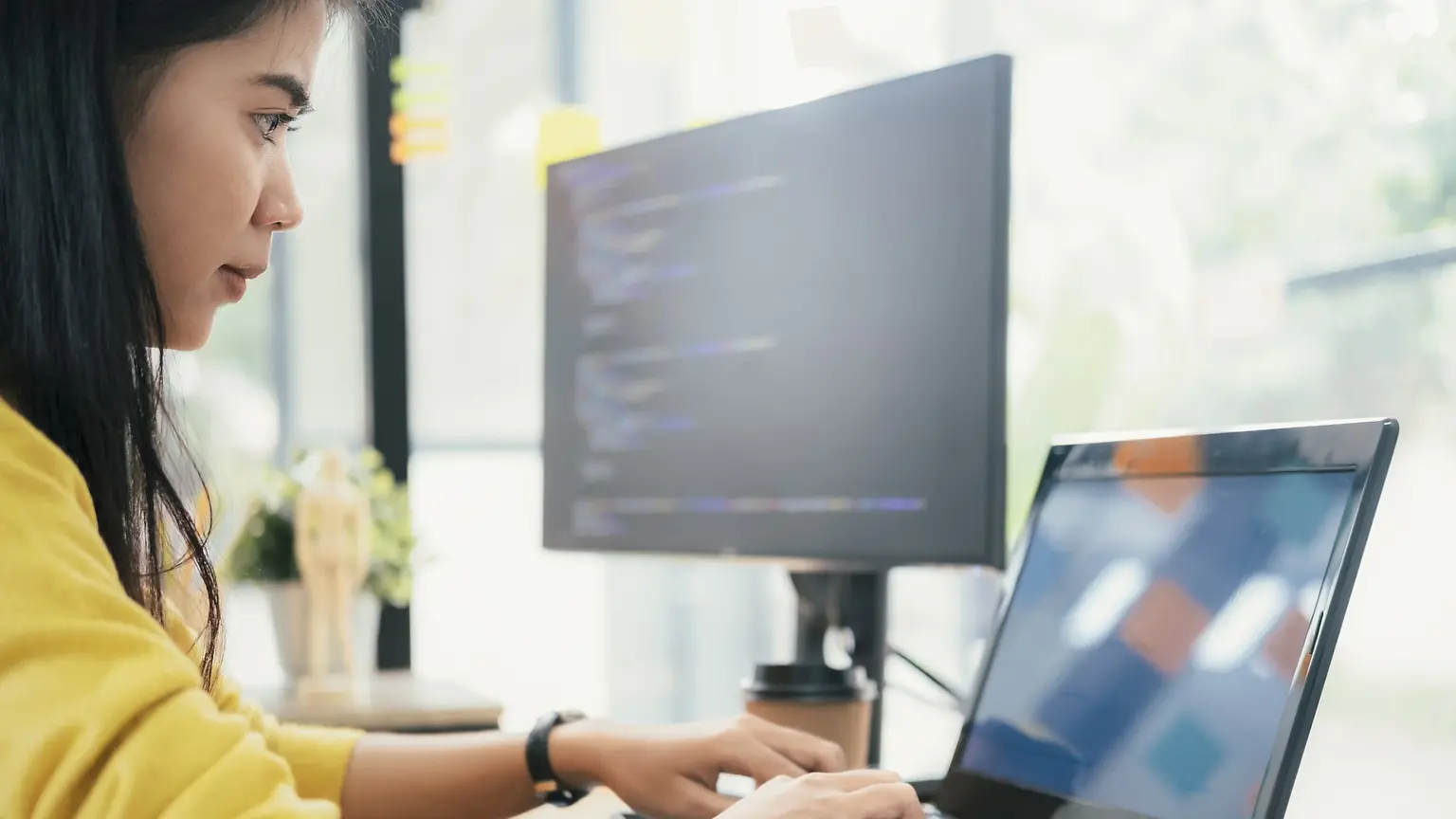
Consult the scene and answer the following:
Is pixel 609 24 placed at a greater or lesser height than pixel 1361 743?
greater

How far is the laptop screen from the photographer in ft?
2.34

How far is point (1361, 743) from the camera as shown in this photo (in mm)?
1407

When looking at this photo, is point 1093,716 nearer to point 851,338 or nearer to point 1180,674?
point 1180,674

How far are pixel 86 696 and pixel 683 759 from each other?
17.8 inches

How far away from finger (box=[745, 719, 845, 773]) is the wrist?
0.43 ft

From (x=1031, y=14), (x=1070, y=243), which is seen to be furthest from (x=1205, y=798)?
(x=1031, y=14)

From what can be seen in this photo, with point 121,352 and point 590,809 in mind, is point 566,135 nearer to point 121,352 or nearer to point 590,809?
point 590,809

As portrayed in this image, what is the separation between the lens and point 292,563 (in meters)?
1.74

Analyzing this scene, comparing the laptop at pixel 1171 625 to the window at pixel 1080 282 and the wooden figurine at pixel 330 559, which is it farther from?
the wooden figurine at pixel 330 559

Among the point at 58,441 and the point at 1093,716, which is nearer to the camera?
the point at 58,441

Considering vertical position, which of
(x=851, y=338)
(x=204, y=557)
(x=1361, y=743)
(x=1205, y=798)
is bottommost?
(x=1361, y=743)

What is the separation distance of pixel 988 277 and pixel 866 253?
0.13m

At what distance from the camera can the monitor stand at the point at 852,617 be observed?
119 centimetres

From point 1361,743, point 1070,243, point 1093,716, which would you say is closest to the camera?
point 1093,716
